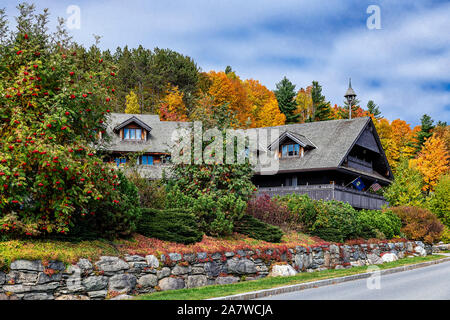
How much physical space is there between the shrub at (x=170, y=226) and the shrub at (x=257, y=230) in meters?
3.06

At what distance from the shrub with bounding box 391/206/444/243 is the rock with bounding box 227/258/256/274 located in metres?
18.4

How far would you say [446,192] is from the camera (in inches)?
1809

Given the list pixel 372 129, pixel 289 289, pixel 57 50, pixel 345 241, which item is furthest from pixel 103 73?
pixel 372 129

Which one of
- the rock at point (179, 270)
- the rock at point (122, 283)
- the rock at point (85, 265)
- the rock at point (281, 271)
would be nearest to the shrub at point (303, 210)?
the rock at point (281, 271)

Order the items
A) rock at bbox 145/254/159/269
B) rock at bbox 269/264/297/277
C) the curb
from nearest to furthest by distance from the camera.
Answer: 1. the curb
2. rock at bbox 145/254/159/269
3. rock at bbox 269/264/297/277

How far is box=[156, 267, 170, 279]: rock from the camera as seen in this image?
1455 cm

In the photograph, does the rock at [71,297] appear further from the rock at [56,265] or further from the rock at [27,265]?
the rock at [27,265]

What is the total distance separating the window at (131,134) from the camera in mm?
42131

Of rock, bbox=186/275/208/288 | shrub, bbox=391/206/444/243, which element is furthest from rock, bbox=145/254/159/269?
shrub, bbox=391/206/444/243

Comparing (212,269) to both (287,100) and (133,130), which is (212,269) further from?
(287,100)

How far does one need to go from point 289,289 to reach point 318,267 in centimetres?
757

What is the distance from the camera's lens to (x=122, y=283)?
529 inches

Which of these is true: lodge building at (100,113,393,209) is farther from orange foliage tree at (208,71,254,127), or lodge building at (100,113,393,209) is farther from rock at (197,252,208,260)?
orange foliage tree at (208,71,254,127)

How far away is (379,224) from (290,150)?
10823 millimetres
